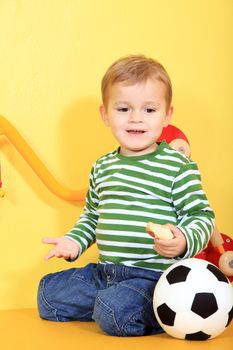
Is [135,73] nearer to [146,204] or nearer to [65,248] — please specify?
[146,204]

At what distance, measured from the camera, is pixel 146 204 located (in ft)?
4.32

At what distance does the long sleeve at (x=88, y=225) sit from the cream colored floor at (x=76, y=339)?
18cm

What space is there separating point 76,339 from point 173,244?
259 mm

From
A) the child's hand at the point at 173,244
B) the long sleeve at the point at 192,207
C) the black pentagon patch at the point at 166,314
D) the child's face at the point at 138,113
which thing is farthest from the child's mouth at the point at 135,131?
the black pentagon patch at the point at 166,314

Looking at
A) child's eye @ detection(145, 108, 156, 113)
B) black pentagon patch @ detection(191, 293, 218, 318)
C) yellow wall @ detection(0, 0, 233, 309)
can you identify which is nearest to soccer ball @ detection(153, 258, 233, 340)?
black pentagon patch @ detection(191, 293, 218, 318)

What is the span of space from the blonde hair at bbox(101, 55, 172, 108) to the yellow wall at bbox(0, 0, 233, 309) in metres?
0.32

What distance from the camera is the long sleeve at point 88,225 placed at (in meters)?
1.40

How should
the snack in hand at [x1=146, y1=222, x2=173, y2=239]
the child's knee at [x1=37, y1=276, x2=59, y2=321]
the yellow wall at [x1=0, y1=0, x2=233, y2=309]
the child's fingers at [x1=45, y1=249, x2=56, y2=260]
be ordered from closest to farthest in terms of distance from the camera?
1. the snack in hand at [x1=146, y1=222, x2=173, y2=239]
2. the child's fingers at [x1=45, y1=249, x2=56, y2=260]
3. the child's knee at [x1=37, y1=276, x2=59, y2=321]
4. the yellow wall at [x1=0, y1=0, x2=233, y2=309]

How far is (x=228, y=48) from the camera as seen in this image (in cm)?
176

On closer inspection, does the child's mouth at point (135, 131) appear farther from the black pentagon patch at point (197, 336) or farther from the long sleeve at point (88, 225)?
the black pentagon patch at point (197, 336)

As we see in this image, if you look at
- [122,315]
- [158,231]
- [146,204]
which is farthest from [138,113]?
[122,315]

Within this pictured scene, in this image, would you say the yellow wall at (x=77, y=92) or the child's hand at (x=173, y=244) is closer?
the child's hand at (x=173, y=244)

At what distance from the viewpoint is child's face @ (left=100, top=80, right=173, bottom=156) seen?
1.33 meters

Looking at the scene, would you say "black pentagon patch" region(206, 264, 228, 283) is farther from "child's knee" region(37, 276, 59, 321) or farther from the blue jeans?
"child's knee" region(37, 276, 59, 321)
